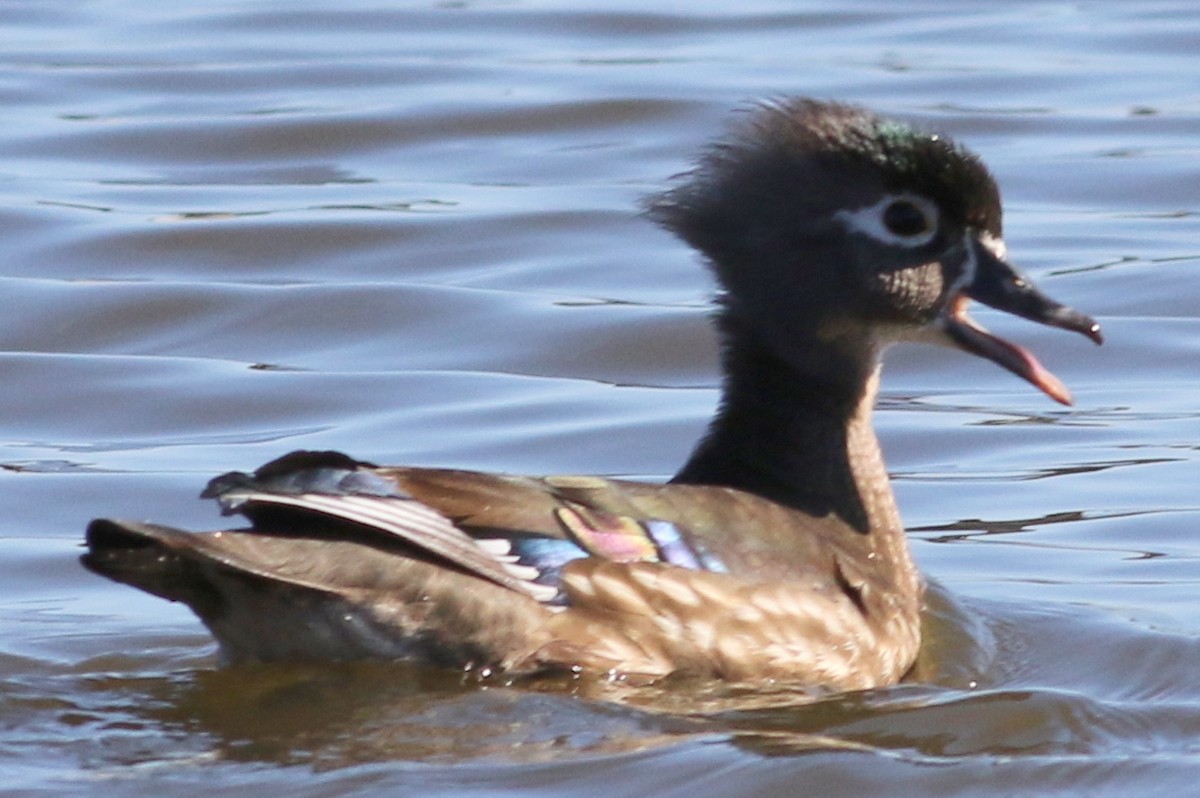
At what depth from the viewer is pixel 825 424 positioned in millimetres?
8586

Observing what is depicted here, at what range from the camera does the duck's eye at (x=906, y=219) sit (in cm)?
844

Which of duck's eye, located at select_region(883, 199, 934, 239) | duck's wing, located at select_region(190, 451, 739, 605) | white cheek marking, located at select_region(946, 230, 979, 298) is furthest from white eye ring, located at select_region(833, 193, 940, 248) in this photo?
duck's wing, located at select_region(190, 451, 739, 605)

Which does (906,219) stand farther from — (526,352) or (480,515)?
(526,352)

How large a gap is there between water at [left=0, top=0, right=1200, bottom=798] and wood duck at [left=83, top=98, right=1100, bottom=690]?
180 millimetres

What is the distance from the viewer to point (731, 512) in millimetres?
7988

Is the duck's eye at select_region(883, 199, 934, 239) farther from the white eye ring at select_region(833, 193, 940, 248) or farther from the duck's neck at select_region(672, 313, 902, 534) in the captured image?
the duck's neck at select_region(672, 313, 902, 534)

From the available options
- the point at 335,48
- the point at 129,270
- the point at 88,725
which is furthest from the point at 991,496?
the point at 335,48

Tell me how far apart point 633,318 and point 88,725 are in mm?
5653

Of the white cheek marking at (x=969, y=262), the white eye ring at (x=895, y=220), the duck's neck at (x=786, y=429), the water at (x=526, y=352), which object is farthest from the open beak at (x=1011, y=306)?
the water at (x=526, y=352)

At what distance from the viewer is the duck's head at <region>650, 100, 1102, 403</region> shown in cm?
840

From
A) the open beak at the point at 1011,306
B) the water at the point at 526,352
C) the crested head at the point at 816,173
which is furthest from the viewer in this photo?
the open beak at the point at 1011,306

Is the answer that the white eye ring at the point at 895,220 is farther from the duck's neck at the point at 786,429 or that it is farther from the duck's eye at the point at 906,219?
the duck's neck at the point at 786,429


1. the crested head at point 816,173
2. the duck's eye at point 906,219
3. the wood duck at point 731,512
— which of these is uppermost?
the crested head at point 816,173

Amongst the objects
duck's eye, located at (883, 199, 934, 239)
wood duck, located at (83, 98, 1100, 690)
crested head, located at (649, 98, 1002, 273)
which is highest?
crested head, located at (649, 98, 1002, 273)
